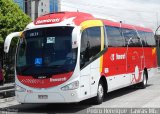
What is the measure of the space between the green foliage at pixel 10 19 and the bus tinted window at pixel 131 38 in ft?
24.8

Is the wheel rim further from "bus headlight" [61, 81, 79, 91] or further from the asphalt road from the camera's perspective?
"bus headlight" [61, 81, 79, 91]

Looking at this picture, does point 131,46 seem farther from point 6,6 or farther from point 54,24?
point 6,6

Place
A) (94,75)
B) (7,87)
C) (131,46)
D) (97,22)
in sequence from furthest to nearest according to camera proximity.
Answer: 1. (131,46)
2. (7,87)
3. (97,22)
4. (94,75)

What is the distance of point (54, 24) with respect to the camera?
1403cm

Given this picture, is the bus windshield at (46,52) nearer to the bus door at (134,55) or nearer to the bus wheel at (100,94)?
the bus wheel at (100,94)

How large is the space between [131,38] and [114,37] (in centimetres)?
284

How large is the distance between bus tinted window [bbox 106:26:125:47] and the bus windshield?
3127mm

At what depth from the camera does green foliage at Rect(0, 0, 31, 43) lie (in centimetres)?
2427

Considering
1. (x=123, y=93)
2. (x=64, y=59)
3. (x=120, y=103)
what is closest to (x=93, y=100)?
(x=120, y=103)

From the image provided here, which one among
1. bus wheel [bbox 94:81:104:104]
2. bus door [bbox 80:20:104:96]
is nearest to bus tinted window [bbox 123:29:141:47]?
bus door [bbox 80:20:104:96]

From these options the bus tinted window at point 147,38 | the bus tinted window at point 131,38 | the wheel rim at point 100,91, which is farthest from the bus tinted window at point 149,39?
the wheel rim at point 100,91

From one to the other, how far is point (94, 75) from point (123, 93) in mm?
4689

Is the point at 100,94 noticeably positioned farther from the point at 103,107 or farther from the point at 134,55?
the point at 134,55

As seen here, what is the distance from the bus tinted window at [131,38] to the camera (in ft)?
62.7
